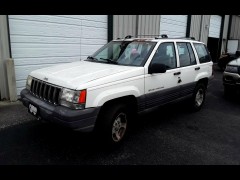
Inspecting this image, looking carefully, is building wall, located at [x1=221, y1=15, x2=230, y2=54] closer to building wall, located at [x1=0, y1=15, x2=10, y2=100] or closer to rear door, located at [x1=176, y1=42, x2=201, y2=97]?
rear door, located at [x1=176, y1=42, x2=201, y2=97]

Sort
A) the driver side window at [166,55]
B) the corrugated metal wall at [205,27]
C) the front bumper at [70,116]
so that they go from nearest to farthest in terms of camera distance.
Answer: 1. the front bumper at [70,116]
2. the driver side window at [166,55]
3. the corrugated metal wall at [205,27]

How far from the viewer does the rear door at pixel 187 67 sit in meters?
4.70

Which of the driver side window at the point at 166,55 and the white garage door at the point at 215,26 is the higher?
the white garage door at the point at 215,26

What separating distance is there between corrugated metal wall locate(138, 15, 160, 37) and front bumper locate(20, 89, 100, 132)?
290 inches

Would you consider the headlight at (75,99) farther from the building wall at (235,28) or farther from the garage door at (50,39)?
the building wall at (235,28)

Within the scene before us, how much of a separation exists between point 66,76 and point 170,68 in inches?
83.6

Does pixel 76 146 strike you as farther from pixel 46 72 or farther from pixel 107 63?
pixel 107 63

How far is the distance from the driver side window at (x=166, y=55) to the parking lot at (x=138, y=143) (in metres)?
0.96

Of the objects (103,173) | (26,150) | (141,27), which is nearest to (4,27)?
(26,150)

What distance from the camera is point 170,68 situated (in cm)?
436

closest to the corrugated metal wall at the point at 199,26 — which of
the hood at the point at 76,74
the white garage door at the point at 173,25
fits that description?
the white garage door at the point at 173,25

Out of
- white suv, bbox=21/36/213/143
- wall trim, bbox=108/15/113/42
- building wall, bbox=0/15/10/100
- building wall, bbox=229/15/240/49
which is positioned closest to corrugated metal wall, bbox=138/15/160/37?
wall trim, bbox=108/15/113/42

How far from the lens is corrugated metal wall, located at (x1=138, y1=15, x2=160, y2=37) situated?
9.64 m

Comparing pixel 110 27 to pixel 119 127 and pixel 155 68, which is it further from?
pixel 119 127
